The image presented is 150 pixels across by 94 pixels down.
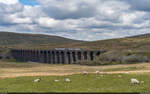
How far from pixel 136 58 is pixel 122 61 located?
5.24 meters

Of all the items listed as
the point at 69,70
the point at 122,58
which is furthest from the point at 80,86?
the point at 122,58

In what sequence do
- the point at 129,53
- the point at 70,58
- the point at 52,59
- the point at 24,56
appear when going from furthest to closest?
the point at 24,56 → the point at 52,59 → the point at 70,58 → the point at 129,53

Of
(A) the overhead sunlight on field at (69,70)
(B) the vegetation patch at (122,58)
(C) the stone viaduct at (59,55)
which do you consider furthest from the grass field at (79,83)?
(C) the stone viaduct at (59,55)

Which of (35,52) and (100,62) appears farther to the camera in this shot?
(35,52)

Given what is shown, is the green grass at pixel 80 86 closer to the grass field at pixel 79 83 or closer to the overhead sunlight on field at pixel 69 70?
the grass field at pixel 79 83

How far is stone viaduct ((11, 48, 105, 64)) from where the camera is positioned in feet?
357

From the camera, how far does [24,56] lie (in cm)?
16350

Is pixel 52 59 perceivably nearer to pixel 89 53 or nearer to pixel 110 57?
pixel 89 53

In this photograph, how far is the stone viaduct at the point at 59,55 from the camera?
4279 inches

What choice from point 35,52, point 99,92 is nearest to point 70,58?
point 35,52

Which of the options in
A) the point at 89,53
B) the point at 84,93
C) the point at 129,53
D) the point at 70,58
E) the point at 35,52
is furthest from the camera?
the point at 35,52

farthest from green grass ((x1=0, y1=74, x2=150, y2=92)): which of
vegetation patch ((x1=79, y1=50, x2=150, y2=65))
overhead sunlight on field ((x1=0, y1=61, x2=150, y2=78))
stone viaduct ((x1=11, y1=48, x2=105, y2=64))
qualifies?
stone viaduct ((x1=11, y1=48, x2=105, y2=64))

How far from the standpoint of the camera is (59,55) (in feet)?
399

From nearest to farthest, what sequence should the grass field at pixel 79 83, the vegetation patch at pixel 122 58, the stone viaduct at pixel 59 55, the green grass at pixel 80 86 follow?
the green grass at pixel 80 86 → the grass field at pixel 79 83 → the vegetation patch at pixel 122 58 → the stone viaduct at pixel 59 55
